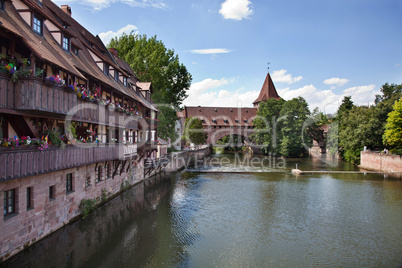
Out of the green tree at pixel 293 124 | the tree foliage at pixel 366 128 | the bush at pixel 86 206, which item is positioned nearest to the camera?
the bush at pixel 86 206

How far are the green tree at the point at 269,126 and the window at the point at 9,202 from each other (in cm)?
4928

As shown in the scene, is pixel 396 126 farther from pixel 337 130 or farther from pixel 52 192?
pixel 52 192

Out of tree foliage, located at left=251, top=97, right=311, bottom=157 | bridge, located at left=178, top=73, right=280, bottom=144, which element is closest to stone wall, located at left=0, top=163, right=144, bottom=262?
tree foliage, located at left=251, top=97, right=311, bottom=157

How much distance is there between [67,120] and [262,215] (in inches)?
468

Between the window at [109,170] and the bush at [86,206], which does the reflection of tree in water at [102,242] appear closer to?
the bush at [86,206]

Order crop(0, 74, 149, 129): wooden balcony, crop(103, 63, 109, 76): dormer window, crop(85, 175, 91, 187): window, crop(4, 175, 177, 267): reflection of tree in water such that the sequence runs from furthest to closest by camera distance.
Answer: crop(103, 63, 109, 76): dormer window < crop(85, 175, 91, 187): window < crop(4, 175, 177, 267): reflection of tree in water < crop(0, 74, 149, 129): wooden balcony

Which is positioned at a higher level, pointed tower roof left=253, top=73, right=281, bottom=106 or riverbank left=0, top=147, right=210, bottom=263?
pointed tower roof left=253, top=73, right=281, bottom=106

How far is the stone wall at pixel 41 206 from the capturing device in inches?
368

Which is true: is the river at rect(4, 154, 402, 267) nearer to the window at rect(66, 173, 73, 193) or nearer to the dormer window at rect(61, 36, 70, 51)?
the window at rect(66, 173, 73, 193)

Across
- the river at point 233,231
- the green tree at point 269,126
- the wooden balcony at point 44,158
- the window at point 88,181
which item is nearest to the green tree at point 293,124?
the green tree at point 269,126

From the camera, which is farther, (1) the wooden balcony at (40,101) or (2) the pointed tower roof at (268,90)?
(2) the pointed tower roof at (268,90)

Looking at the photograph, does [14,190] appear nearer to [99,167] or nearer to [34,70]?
[34,70]

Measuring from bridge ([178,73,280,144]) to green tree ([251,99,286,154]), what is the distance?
13703 mm

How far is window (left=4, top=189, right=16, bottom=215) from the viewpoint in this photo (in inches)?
Answer: 371
